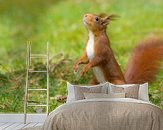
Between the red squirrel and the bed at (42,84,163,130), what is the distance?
1029 mm

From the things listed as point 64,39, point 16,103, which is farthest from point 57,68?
point 16,103

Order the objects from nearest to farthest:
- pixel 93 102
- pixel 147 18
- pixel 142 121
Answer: pixel 142 121 < pixel 93 102 < pixel 147 18

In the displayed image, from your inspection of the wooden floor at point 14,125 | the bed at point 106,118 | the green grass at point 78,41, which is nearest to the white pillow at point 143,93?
the bed at point 106,118

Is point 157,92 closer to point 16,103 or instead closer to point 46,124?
point 16,103

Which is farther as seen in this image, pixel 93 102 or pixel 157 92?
pixel 157 92

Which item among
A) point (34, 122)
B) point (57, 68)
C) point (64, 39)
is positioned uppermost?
point (64, 39)

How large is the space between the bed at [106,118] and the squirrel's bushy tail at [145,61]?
40.2 inches

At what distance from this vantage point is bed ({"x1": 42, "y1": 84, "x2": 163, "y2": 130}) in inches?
120

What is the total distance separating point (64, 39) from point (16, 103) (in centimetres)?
102

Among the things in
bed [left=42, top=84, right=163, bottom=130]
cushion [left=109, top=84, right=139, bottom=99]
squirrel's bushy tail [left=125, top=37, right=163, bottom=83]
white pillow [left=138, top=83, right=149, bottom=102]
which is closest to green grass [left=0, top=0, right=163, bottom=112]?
squirrel's bushy tail [left=125, top=37, right=163, bottom=83]

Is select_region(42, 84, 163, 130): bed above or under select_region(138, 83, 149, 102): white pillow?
under

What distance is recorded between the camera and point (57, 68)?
4.89 metres

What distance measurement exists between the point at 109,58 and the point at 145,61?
413 millimetres

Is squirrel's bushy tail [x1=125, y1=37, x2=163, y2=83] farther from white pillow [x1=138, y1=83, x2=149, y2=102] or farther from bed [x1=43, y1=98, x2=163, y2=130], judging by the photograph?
bed [x1=43, y1=98, x2=163, y2=130]
